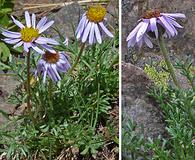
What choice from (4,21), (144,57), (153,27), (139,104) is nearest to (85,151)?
(139,104)

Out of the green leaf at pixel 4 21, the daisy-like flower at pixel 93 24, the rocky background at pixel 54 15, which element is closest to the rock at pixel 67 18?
the rocky background at pixel 54 15

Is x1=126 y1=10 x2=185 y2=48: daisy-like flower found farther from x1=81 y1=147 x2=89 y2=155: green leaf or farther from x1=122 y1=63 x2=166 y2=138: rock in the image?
x1=81 y1=147 x2=89 y2=155: green leaf

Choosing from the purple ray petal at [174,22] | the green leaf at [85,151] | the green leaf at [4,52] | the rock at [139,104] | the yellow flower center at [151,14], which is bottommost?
the green leaf at [85,151]

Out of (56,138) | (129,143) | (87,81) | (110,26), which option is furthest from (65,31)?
(129,143)

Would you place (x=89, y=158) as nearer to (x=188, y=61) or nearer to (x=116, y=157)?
(x=116, y=157)

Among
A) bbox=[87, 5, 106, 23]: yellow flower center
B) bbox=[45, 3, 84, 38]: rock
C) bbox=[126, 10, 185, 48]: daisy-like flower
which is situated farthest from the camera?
bbox=[45, 3, 84, 38]: rock

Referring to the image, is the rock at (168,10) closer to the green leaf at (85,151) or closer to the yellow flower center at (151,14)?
the yellow flower center at (151,14)

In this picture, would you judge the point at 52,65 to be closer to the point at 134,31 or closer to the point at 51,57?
the point at 51,57

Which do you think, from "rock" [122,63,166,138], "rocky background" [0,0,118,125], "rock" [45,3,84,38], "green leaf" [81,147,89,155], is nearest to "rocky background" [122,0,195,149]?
"rock" [122,63,166,138]
